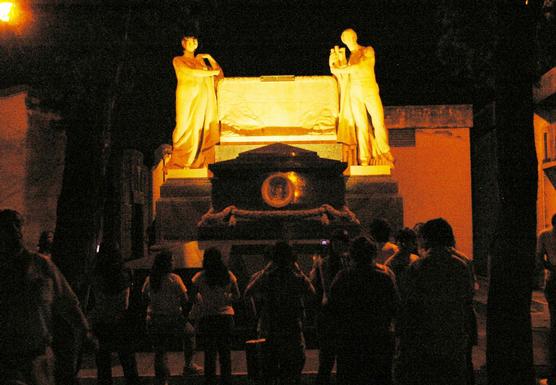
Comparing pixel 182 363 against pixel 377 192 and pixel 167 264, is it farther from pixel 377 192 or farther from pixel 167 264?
pixel 377 192

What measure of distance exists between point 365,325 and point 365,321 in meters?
0.03

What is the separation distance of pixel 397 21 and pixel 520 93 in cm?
1291

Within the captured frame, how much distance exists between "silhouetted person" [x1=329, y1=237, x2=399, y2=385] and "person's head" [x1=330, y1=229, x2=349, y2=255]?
1.99 meters

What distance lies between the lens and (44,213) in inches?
759

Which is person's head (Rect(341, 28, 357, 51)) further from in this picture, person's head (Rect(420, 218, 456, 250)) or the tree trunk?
person's head (Rect(420, 218, 456, 250))

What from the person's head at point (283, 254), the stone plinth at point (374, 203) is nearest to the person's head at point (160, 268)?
the person's head at point (283, 254)

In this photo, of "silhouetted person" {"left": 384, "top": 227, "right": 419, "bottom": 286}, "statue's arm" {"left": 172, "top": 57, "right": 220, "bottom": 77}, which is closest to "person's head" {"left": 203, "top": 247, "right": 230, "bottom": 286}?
"silhouetted person" {"left": 384, "top": 227, "right": 419, "bottom": 286}

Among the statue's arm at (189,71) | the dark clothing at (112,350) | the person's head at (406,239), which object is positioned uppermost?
the statue's arm at (189,71)

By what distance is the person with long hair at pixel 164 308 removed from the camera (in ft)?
28.1

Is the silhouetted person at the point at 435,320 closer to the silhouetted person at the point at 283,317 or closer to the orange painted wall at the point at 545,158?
the silhouetted person at the point at 283,317

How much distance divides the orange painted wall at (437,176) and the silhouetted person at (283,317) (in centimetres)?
1574

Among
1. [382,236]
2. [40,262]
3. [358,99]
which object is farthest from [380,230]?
[358,99]

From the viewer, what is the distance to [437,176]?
22.5m

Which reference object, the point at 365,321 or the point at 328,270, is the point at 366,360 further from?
the point at 328,270
